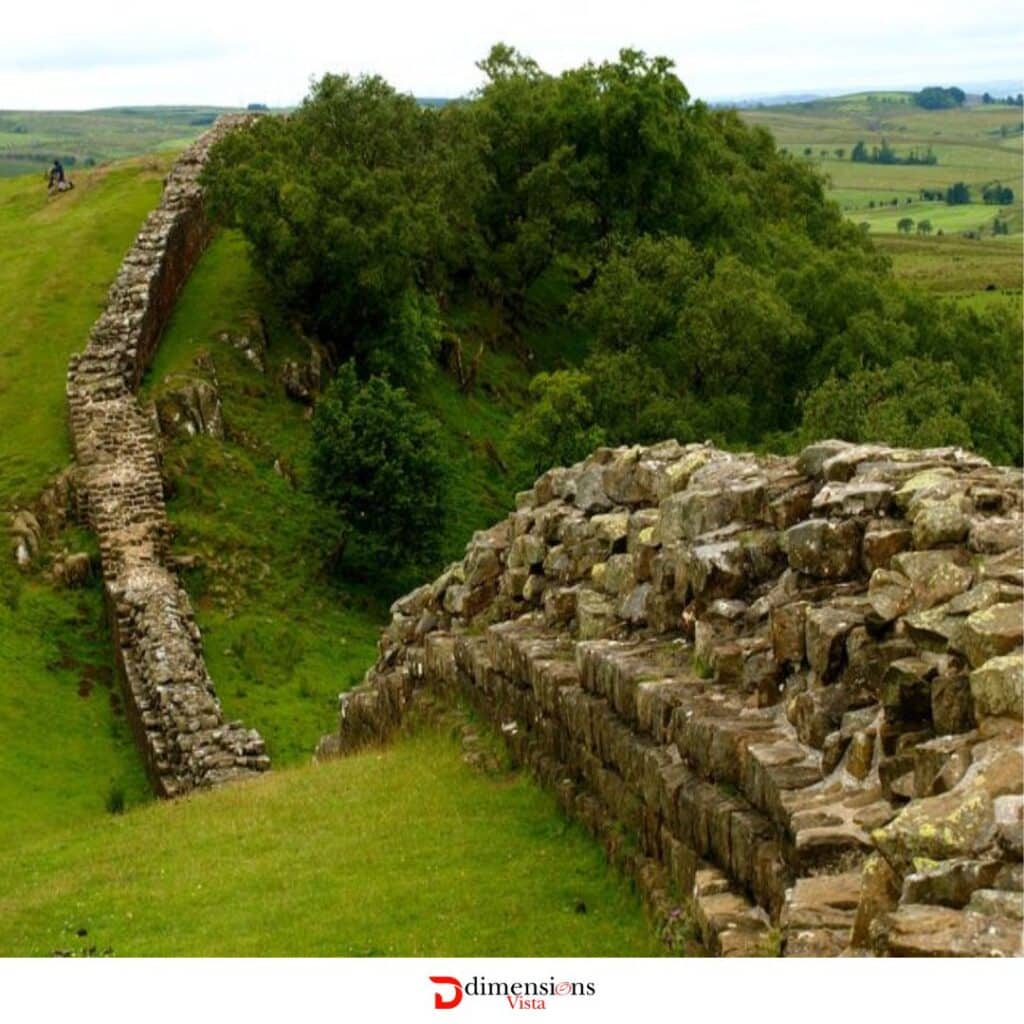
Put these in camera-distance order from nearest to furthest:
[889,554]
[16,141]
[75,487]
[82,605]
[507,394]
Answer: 1. [889,554]
2. [82,605]
3. [75,487]
4. [507,394]
5. [16,141]

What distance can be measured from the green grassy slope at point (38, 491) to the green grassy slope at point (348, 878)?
7209 millimetres

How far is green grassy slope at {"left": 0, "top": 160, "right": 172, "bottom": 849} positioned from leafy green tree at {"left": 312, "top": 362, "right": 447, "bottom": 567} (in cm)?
757

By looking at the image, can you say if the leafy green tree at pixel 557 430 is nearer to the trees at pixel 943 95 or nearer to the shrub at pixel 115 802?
the trees at pixel 943 95

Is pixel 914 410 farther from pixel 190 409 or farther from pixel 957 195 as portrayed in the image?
pixel 957 195

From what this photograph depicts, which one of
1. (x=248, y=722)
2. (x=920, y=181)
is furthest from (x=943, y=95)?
(x=920, y=181)

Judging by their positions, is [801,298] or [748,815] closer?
[748,815]

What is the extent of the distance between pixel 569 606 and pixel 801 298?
41.7m

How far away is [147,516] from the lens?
43031 mm

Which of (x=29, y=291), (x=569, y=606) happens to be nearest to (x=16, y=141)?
(x=29, y=291)

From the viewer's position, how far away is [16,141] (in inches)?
4692

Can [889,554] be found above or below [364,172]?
below

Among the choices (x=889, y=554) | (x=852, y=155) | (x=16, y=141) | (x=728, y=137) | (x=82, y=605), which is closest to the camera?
(x=889, y=554)

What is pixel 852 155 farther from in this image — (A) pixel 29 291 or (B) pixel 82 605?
(B) pixel 82 605

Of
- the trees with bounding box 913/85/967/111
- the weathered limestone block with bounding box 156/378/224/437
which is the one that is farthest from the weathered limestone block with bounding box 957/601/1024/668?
the weathered limestone block with bounding box 156/378/224/437
